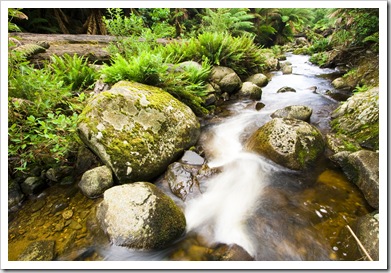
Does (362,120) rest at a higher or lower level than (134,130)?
higher

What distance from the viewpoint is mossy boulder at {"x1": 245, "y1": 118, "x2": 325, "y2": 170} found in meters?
3.10

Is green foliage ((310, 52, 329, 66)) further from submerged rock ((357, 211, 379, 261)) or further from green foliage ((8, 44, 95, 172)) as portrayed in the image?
green foliage ((8, 44, 95, 172))

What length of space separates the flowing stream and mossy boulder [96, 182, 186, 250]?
0.10 m

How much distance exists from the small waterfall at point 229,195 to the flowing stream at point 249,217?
1 cm

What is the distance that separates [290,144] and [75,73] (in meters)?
4.00

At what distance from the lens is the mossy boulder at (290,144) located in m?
3.10

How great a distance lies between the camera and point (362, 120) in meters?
3.45

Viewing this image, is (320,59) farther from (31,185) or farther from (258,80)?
(31,185)

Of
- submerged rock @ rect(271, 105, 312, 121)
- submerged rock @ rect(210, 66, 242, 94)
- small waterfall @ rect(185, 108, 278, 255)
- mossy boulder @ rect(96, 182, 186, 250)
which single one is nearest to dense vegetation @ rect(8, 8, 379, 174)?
submerged rock @ rect(210, 66, 242, 94)

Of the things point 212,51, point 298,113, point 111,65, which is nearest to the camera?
point 298,113

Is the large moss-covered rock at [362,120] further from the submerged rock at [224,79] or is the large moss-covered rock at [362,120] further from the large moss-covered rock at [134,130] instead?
the large moss-covered rock at [134,130]

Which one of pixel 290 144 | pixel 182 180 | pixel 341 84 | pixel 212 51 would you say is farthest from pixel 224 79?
pixel 182 180

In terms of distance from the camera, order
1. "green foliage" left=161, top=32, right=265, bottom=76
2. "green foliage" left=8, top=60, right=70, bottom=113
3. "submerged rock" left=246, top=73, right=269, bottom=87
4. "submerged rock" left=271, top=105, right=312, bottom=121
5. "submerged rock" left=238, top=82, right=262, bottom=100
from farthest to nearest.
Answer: "submerged rock" left=246, top=73, right=269, bottom=87
"green foliage" left=161, top=32, right=265, bottom=76
"submerged rock" left=238, top=82, right=262, bottom=100
"submerged rock" left=271, top=105, right=312, bottom=121
"green foliage" left=8, top=60, right=70, bottom=113

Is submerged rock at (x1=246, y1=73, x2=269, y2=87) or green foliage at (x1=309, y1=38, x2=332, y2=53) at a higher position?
green foliage at (x1=309, y1=38, x2=332, y2=53)
